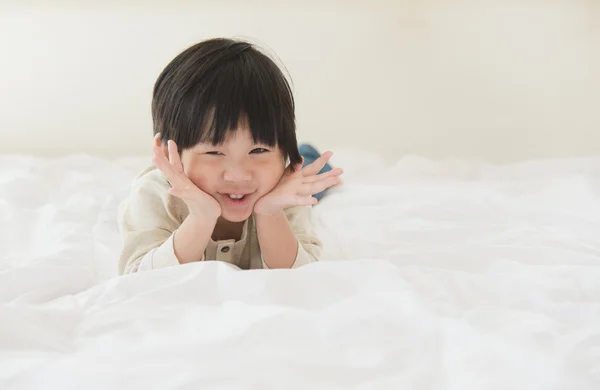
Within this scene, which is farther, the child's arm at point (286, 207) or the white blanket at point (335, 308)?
the child's arm at point (286, 207)

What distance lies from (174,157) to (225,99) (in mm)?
110

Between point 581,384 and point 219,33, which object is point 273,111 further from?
point 219,33

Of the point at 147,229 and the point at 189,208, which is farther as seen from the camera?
the point at 147,229

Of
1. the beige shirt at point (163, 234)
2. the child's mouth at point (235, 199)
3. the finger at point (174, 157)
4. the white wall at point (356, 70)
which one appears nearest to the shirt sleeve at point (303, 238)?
the beige shirt at point (163, 234)

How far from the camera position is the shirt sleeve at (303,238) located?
110 cm

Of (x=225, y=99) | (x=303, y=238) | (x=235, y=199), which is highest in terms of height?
(x=225, y=99)

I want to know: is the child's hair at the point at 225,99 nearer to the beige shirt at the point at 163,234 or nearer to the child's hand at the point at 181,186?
the child's hand at the point at 181,186

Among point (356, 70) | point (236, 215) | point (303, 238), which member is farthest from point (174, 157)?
point (356, 70)

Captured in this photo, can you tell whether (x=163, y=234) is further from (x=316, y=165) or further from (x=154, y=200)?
(x=316, y=165)

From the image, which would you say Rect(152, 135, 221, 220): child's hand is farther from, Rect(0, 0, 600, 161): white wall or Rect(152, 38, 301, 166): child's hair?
Rect(0, 0, 600, 161): white wall

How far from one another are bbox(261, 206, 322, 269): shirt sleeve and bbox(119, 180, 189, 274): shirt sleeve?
168mm

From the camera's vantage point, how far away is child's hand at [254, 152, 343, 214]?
1000mm

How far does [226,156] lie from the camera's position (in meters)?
1.00

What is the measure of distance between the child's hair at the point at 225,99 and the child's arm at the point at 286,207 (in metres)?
0.04
